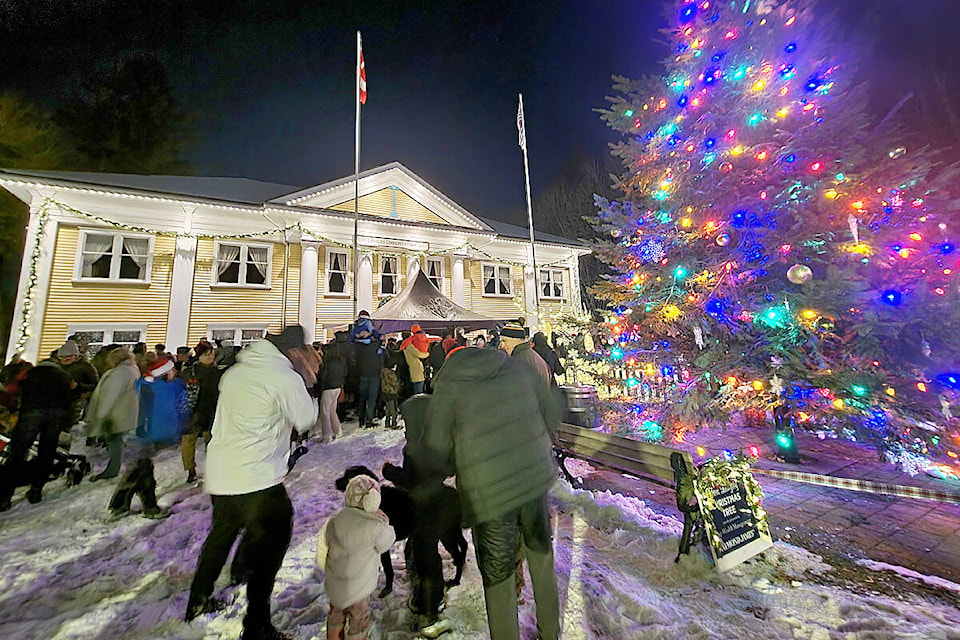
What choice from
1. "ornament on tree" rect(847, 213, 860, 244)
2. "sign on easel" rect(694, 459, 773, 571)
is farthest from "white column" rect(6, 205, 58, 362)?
"ornament on tree" rect(847, 213, 860, 244)

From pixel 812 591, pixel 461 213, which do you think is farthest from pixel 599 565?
pixel 461 213

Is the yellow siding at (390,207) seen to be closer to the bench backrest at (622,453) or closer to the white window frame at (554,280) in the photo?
the white window frame at (554,280)

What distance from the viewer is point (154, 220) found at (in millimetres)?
14039

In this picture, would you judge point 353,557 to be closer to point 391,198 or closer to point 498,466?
point 498,466

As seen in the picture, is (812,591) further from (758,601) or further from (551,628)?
(551,628)

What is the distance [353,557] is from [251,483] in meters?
0.88

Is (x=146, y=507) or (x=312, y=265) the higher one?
(x=312, y=265)

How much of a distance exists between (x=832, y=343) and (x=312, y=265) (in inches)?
632

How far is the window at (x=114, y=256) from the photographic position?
1332 centimetres

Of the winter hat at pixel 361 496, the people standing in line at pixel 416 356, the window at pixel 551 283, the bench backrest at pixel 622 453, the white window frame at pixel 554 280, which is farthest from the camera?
the window at pixel 551 283

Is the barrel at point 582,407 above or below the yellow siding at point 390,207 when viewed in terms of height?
below

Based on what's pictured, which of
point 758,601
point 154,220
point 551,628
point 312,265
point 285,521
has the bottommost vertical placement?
point 758,601

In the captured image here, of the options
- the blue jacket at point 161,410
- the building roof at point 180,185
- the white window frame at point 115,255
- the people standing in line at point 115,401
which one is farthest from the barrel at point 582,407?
the white window frame at point 115,255

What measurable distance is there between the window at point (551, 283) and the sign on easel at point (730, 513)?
19107 mm
